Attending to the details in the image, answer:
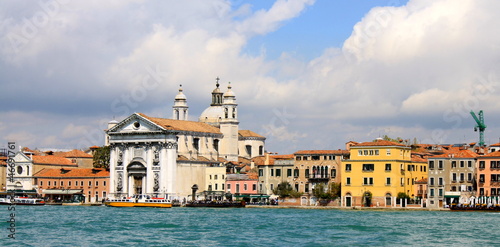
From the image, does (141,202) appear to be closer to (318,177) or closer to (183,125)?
(183,125)

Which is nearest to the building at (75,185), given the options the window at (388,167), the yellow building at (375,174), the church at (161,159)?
the church at (161,159)

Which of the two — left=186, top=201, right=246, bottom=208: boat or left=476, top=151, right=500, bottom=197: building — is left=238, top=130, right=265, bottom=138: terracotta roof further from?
left=476, top=151, right=500, bottom=197: building

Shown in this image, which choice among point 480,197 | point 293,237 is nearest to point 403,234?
point 293,237

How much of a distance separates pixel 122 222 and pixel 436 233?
60.2 ft

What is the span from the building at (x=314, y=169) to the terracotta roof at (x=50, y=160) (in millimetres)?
30545

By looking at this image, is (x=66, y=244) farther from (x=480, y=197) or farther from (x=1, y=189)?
(x=1, y=189)

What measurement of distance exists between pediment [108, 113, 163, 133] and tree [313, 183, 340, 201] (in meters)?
17.4

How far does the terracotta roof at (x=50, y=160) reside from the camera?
101 meters

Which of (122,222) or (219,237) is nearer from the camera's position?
(219,237)

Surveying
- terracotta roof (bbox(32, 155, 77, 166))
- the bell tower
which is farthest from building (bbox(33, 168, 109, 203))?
the bell tower

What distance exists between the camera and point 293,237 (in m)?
44.3

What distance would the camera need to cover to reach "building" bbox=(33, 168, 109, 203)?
316 ft

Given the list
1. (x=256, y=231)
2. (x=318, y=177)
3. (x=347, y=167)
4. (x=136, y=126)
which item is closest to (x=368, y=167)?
(x=347, y=167)

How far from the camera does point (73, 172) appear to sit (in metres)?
98.2
